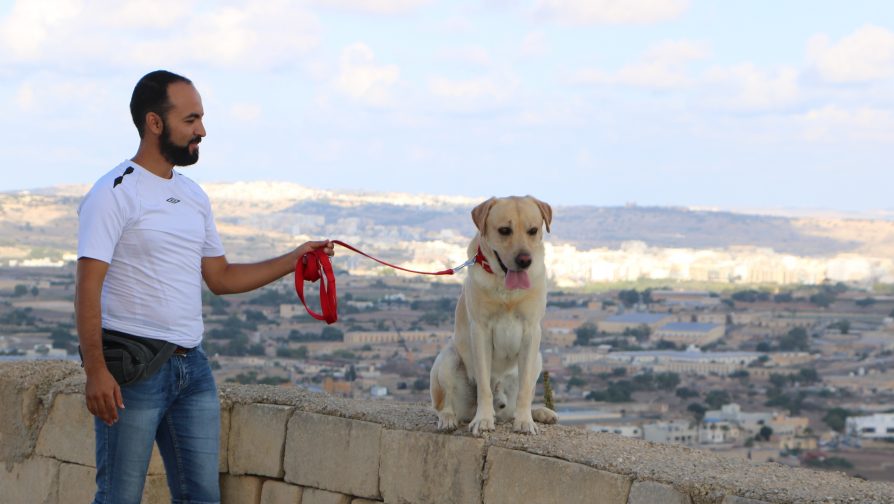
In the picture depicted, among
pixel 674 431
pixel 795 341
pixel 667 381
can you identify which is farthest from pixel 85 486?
pixel 795 341

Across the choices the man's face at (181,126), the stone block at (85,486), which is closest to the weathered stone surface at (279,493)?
the stone block at (85,486)

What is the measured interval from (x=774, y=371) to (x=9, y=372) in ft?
215

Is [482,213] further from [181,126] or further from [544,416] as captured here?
[181,126]

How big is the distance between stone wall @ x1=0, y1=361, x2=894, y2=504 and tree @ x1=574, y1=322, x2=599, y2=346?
70806 mm

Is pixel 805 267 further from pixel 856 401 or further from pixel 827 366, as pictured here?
pixel 856 401

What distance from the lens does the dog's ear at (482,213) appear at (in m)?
5.16

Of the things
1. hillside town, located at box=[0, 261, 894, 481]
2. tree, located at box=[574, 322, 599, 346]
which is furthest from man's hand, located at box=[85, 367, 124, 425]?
tree, located at box=[574, 322, 599, 346]

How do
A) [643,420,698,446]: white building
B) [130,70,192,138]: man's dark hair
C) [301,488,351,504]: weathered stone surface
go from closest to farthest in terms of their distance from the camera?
[130,70,192,138]: man's dark hair, [301,488,351,504]: weathered stone surface, [643,420,698,446]: white building

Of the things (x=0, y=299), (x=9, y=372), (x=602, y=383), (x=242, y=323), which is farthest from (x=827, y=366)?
(x=9, y=372)

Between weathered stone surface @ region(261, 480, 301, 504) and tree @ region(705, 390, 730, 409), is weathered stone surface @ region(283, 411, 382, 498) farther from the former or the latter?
tree @ region(705, 390, 730, 409)

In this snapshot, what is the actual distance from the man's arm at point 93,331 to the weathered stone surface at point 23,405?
7.42 feet

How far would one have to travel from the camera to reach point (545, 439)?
488 cm

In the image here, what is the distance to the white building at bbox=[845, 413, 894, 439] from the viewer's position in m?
49.0

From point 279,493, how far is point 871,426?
158 feet
